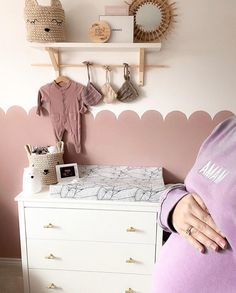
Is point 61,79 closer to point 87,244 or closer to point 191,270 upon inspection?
point 87,244

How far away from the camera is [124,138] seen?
1.81 meters

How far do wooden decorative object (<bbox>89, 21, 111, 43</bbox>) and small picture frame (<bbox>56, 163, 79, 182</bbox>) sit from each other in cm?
72

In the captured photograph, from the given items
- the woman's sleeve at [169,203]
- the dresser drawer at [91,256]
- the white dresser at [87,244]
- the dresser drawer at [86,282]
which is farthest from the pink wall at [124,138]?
the woman's sleeve at [169,203]

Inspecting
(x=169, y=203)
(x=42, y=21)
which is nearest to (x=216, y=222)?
(x=169, y=203)

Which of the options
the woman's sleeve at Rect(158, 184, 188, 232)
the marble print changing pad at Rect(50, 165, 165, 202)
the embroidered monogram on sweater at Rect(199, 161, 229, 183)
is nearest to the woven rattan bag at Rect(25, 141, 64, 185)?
the marble print changing pad at Rect(50, 165, 165, 202)

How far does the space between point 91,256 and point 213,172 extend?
1.11m

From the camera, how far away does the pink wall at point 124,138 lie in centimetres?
177

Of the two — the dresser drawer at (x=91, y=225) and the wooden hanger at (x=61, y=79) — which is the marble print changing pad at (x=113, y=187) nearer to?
the dresser drawer at (x=91, y=225)

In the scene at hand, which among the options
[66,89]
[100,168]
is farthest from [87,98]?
[100,168]

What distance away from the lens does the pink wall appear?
5.82 ft

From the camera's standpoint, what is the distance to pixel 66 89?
176 centimetres

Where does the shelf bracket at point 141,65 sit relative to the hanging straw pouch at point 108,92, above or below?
above

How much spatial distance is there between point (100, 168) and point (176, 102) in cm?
62

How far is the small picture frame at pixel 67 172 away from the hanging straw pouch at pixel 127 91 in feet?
1.64
